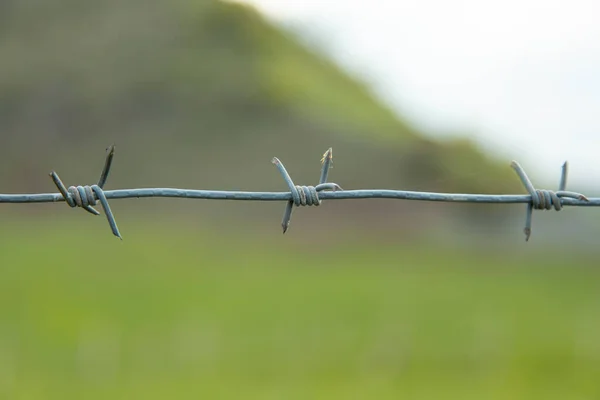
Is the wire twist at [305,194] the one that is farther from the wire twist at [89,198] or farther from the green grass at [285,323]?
the green grass at [285,323]

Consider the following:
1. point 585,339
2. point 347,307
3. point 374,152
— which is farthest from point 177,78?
point 585,339

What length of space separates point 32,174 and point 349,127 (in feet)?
54.0

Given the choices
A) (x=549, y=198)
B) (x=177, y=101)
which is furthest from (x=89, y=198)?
(x=177, y=101)

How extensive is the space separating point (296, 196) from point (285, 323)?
21169mm

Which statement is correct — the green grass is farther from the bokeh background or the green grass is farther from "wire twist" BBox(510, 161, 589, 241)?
"wire twist" BBox(510, 161, 589, 241)

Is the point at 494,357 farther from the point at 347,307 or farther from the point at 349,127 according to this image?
the point at 349,127

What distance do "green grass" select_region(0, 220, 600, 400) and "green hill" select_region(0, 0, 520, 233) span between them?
7478 mm

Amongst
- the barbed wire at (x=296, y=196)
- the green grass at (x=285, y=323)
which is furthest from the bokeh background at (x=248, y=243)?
the barbed wire at (x=296, y=196)

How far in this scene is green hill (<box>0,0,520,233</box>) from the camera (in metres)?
36.7

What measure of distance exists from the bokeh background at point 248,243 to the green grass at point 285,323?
9 cm

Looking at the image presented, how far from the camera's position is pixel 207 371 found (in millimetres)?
17859

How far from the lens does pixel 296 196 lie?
1261 millimetres

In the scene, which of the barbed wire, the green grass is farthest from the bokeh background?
the barbed wire

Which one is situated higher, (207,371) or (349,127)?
(349,127)
